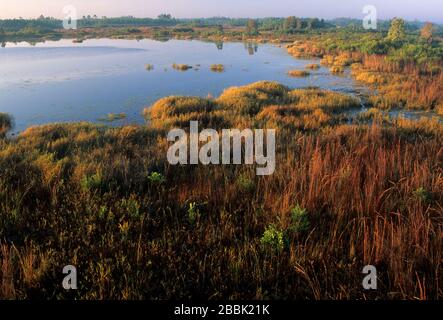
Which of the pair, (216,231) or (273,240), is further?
(216,231)

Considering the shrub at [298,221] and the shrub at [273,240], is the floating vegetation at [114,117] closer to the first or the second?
the shrub at [298,221]

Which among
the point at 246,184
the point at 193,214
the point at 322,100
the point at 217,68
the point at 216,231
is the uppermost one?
the point at 217,68

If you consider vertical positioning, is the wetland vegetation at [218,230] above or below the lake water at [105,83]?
below

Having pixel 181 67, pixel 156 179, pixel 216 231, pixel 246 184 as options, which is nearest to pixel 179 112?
pixel 156 179

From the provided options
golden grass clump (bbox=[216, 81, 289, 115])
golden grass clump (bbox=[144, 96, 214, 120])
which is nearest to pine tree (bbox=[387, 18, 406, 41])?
golden grass clump (bbox=[216, 81, 289, 115])

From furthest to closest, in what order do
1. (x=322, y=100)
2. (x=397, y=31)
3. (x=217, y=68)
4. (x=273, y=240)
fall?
(x=397, y=31) < (x=217, y=68) < (x=322, y=100) < (x=273, y=240)

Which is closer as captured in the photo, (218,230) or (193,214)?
(218,230)

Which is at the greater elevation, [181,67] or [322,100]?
[181,67]

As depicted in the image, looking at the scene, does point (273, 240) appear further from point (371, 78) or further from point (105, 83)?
point (371, 78)

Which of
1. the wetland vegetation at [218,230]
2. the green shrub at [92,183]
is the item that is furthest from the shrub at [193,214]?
the green shrub at [92,183]

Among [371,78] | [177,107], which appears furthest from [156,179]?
[371,78]

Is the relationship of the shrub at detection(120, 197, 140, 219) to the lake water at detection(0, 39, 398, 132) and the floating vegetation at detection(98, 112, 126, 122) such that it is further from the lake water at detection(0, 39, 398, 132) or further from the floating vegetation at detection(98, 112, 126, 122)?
the floating vegetation at detection(98, 112, 126, 122)

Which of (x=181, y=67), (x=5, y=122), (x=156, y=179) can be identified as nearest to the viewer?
(x=156, y=179)

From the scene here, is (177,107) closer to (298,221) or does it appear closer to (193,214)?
(193,214)
